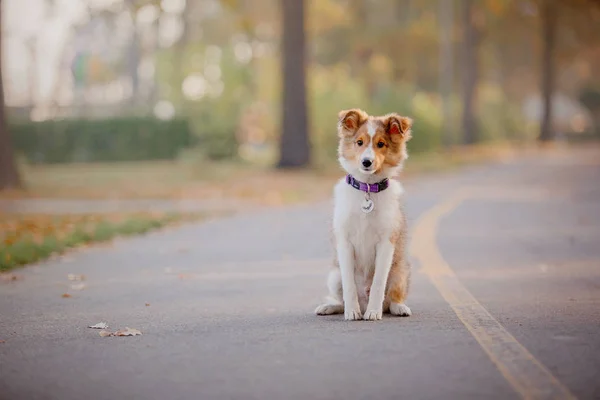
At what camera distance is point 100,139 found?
44625mm

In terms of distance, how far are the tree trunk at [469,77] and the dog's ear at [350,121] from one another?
54194 millimetres

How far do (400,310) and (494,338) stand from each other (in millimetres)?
1129

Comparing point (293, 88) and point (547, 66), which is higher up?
point (293, 88)

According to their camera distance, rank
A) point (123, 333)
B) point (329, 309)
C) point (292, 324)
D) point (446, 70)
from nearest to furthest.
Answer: point (123, 333) < point (292, 324) < point (329, 309) < point (446, 70)

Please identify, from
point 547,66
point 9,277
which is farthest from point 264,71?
point 9,277

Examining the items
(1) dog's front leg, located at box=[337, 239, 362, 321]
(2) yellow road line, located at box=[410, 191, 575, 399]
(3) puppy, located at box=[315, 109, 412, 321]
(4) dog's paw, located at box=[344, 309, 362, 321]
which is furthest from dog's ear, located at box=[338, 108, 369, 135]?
(2) yellow road line, located at box=[410, 191, 575, 399]

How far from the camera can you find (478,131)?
68688mm

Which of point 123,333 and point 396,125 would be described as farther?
point 396,125

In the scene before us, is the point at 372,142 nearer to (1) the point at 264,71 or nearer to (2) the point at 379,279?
(2) the point at 379,279

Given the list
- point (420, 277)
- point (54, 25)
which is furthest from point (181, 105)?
point (420, 277)

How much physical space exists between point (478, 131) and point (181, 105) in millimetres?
27369

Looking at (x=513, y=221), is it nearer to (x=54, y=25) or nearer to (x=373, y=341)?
(x=373, y=341)

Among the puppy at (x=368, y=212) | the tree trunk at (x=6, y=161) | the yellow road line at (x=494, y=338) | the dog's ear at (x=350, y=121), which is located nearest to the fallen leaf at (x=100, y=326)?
the puppy at (x=368, y=212)

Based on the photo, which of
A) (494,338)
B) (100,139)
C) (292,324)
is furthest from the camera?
(100,139)
